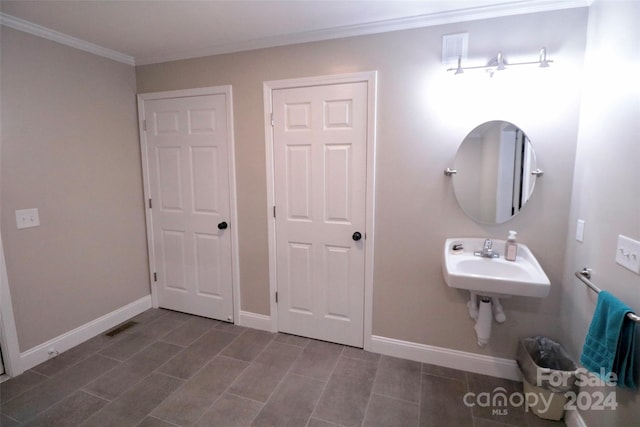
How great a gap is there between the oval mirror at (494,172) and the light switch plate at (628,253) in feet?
2.11

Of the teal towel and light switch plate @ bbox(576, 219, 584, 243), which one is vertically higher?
light switch plate @ bbox(576, 219, 584, 243)

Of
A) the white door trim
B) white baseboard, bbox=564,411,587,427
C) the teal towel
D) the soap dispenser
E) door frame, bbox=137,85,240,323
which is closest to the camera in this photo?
the teal towel

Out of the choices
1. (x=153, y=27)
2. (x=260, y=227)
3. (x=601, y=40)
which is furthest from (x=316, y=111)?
(x=601, y=40)

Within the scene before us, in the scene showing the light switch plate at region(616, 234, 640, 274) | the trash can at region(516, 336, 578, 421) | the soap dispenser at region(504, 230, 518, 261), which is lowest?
the trash can at region(516, 336, 578, 421)

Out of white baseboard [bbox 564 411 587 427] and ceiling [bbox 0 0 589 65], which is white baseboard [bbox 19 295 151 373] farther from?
white baseboard [bbox 564 411 587 427]

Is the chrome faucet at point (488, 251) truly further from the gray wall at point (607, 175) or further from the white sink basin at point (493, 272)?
the gray wall at point (607, 175)

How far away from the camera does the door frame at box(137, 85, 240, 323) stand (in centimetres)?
266

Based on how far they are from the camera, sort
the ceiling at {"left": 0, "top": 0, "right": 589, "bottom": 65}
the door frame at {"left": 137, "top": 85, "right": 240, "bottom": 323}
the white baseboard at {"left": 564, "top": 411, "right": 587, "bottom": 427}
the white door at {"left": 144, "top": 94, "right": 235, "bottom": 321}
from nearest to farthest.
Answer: the white baseboard at {"left": 564, "top": 411, "right": 587, "bottom": 427} < the ceiling at {"left": 0, "top": 0, "right": 589, "bottom": 65} < the door frame at {"left": 137, "top": 85, "right": 240, "bottom": 323} < the white door at {"left": 144, "top": 94, "right": 235, "bottom": 321}

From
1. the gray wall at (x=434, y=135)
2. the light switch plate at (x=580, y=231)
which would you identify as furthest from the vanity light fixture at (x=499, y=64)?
the light switch plate at (x=580, y=231)

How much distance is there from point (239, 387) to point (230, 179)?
1.64 meters

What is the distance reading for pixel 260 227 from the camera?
270 centimetres

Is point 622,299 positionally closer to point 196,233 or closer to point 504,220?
point 504,220

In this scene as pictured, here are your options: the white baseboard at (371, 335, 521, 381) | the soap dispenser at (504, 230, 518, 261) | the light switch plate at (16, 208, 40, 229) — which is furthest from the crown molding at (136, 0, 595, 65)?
the white baseboard at (371, 335, 521, 381)

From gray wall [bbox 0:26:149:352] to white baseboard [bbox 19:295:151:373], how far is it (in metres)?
0.05
